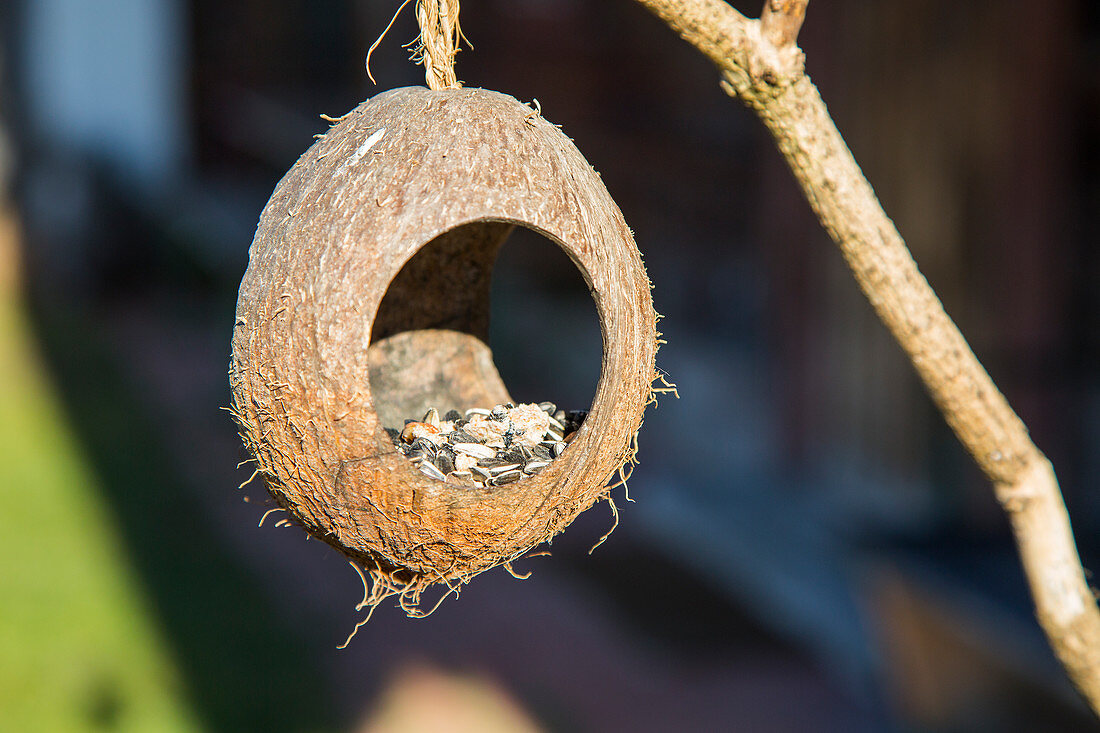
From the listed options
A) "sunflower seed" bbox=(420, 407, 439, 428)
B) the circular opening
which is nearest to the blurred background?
the circular opening

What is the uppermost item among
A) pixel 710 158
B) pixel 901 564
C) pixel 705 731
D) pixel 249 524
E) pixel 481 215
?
pixel 481 215

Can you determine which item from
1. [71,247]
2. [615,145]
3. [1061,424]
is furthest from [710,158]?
[71,247]

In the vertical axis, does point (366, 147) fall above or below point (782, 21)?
below

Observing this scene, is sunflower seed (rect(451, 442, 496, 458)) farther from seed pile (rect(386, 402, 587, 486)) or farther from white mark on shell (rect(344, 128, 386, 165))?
white mark on shell (rect(344, 128, 386, 165))

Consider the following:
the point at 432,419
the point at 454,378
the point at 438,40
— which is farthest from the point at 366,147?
the point at 454,378

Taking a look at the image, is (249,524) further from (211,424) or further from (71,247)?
(71,247)

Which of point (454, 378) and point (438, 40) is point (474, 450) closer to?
point (454, 378)
